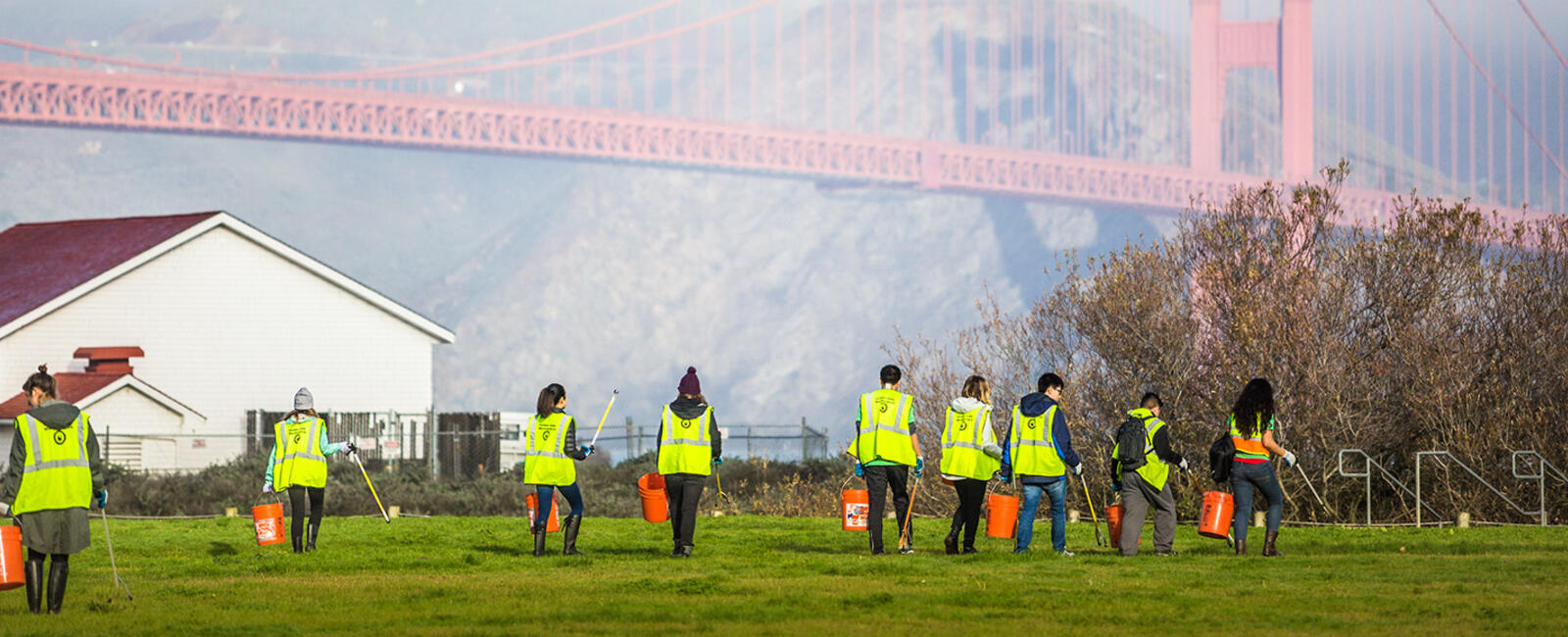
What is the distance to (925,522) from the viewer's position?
70.1 feet

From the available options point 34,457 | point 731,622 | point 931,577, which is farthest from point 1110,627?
point 34,457

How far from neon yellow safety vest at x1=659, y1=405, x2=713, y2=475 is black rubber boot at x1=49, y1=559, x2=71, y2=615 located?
4.92 m

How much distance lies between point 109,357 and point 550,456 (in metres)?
24.3

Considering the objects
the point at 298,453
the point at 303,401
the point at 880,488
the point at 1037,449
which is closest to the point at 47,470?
the point at 303,401

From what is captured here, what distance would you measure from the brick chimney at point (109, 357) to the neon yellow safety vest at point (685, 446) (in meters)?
24.9

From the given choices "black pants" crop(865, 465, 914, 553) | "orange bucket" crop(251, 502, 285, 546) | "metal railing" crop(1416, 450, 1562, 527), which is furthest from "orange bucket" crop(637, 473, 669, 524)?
"metal railing" crop(1416, 450, 1562, 527)

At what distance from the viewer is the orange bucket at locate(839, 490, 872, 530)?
614 inches

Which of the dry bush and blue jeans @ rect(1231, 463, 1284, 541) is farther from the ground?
the dry bush

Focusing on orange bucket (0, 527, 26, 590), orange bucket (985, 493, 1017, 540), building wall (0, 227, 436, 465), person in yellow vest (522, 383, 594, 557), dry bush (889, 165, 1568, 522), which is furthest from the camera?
building wall (0, 227, 436, 465)

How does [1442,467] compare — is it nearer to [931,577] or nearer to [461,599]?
[931,577]

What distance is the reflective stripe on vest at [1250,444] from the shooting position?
14372 millimetres

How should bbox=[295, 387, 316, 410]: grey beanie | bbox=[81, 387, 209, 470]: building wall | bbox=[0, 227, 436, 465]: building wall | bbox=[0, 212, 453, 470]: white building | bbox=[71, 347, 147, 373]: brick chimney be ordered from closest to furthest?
bbox=[295, 387, 316, 410]: grey beanie → bbox=[81, 387, 209, 470]: building wall → bbox=[0, 212, 453, 470]: white building → bbox=[71, 347, 147, 373]: brick chimney → bbox=[0, 227, 436, 465]: building wall

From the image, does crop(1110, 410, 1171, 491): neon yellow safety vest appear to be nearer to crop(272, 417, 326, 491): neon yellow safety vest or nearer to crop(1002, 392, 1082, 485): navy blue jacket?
crop(1002, 392, 1082, 485): navy blue jacket

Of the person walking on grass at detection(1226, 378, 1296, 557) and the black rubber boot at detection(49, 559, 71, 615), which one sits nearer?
the black rubber boot at detection(49, 559, 71, 615)
